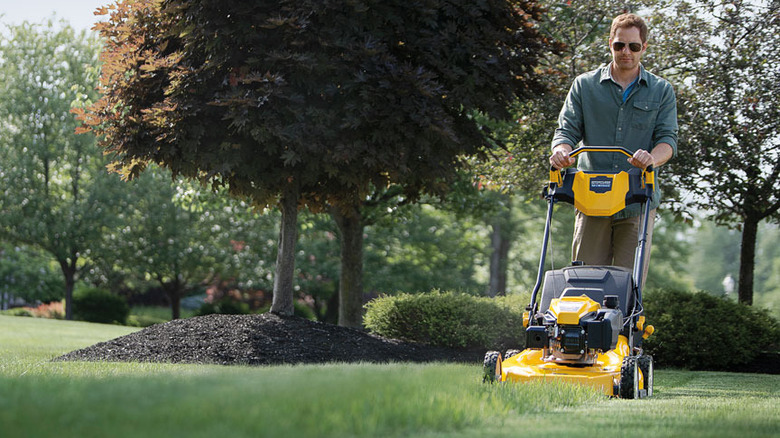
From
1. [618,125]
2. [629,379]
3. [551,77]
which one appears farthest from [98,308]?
[629,379]

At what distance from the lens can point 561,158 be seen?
5578 mm

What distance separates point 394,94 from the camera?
8406 mm

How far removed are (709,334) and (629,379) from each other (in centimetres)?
570

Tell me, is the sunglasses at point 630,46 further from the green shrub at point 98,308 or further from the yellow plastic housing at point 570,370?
the green shrub at point 98,308

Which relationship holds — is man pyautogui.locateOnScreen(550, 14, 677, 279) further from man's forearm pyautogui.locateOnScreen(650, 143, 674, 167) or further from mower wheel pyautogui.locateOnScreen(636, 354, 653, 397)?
mower wheel pyautogui.locateOnScreen(636, 354, 653, 397)

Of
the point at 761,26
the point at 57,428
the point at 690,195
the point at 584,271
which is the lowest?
the point at 57,428

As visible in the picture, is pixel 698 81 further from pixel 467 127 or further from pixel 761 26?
pixel 467 127

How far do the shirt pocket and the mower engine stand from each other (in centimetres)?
154

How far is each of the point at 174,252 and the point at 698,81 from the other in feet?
72.3

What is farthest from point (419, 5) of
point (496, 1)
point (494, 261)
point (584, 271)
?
point (494, 261)

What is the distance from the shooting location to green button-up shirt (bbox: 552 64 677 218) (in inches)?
232

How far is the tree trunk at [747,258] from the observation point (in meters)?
11.1

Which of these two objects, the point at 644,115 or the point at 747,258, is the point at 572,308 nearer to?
the point at 644,115

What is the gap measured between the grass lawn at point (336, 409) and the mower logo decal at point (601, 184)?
6.42 ft
